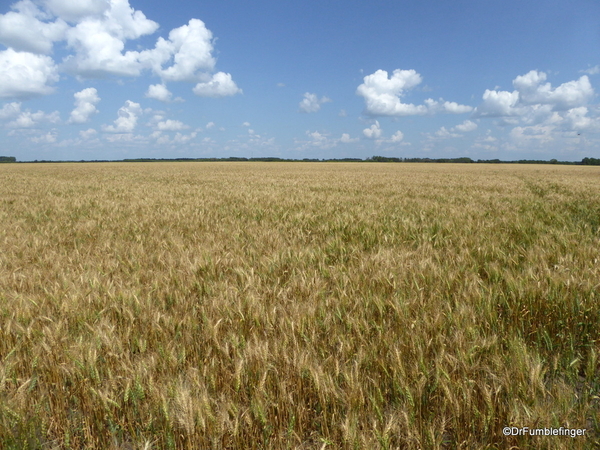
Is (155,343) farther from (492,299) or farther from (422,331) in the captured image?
(492,299)

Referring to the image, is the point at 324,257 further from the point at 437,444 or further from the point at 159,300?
the point at 437,444

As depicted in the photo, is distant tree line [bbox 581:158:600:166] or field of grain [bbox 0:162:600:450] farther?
distant tree line [bbox 581:158:600:166]

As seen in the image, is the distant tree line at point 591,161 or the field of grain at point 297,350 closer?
the field of grain at point 297,350

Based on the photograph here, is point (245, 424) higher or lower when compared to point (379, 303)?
lower

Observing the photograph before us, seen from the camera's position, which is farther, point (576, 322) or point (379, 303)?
point (379, 303)

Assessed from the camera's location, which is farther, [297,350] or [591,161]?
[591,161]

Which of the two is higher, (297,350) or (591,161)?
(591,161)

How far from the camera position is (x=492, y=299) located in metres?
2.17

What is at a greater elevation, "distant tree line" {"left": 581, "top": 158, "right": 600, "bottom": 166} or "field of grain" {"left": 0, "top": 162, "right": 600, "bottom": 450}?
"distant tree line" {"left": 581, "top": 158, "right": 600, "bottom": 166}

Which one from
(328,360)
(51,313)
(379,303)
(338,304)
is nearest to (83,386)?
(51,313)

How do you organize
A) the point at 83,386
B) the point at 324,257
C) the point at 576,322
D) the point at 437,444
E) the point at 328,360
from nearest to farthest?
the point at 437,444, the point at 83,386, the point at 328,360, the point at 576,322, the point at 324,257

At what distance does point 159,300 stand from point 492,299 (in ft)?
7.56

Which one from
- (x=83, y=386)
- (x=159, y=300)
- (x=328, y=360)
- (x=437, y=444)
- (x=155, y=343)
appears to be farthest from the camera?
(x=159, y=300)

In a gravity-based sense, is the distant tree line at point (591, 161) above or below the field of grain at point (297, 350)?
above
